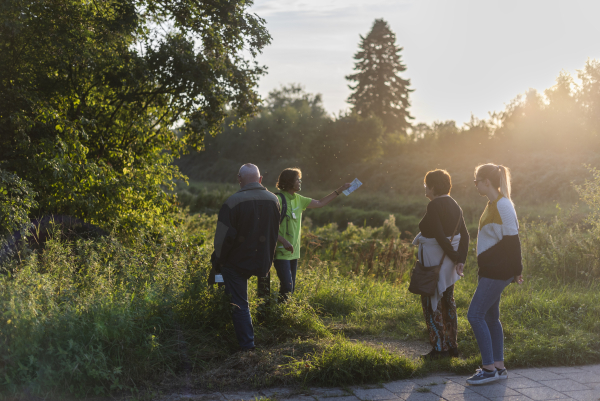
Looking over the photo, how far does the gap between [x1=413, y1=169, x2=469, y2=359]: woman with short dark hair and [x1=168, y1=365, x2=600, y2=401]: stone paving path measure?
1.74ft

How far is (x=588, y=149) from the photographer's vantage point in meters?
27.7

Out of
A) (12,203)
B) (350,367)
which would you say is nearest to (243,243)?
(350,367)

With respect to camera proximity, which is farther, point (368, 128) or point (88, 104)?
point (368, 128)

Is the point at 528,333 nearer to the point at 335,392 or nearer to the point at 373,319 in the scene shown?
the point at 373,319

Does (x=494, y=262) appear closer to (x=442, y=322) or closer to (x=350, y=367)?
(x=442, y=322)

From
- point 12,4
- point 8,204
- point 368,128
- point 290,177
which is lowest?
point 8,204

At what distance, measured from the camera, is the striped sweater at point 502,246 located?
4.45 meters

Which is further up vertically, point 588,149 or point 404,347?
point 588,149

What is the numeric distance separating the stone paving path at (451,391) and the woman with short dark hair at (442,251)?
1.74 feet

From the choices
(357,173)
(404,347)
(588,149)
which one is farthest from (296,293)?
(357,173)

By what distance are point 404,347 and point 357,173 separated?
3514 centimetres

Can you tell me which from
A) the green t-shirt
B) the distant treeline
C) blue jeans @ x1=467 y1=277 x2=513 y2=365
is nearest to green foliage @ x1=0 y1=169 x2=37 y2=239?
the green t-shirt

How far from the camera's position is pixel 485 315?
469 cm

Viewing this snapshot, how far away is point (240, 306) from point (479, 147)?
32363 mm
